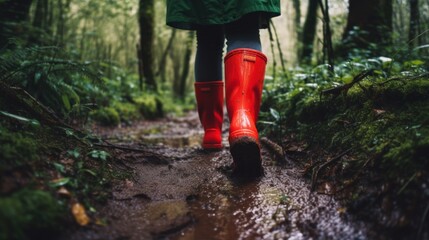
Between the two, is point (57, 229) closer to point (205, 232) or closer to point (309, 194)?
point (205, 232)

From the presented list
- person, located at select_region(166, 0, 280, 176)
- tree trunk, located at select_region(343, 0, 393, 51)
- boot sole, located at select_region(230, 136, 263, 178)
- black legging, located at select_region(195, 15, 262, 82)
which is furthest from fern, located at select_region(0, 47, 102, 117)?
tree trunk, located at select_region(343, 0, 393, 51)

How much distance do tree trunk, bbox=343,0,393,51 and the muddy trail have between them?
278 centimetres

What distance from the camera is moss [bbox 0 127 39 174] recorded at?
1068mm

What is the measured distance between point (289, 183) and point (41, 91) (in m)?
2.29

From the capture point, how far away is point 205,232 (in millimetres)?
1136

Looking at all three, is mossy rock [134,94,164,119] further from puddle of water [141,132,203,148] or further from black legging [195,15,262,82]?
black legging [195,15,262,82]

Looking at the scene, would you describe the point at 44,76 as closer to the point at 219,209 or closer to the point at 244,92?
the point at 244,92

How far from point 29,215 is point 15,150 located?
35 cm

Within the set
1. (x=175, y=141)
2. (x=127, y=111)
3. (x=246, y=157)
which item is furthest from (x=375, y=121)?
(x=127, y=111)

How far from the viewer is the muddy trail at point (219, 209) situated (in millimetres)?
1095

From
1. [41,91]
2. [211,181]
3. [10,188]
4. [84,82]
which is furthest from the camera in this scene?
[84,82]

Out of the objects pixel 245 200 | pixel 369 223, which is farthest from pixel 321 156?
pixel 369 223

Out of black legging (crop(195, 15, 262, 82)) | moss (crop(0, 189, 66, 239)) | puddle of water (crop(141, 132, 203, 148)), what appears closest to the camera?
moss (crop(0, 189, 66, 239))

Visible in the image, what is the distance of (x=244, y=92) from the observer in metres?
1.85
